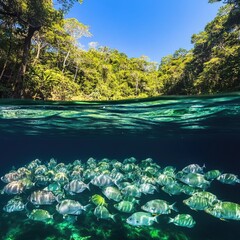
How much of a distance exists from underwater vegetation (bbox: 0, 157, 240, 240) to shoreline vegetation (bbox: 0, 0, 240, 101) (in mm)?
10783

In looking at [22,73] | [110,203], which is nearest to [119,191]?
[110,203]

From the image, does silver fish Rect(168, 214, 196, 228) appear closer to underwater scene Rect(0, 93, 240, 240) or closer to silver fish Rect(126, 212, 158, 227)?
underwater scene Rect(0, 93, 240, 240)

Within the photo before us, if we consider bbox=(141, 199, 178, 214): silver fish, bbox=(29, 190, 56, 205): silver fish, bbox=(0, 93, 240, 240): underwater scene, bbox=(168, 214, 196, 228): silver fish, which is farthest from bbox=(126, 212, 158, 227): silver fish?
bbox=(29, 190, 56, 205): silver fish

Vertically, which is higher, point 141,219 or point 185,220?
point 141,219

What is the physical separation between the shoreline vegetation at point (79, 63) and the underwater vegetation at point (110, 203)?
1078cm

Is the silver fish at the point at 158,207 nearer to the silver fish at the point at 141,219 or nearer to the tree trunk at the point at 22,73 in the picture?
the silver fish at the point at 141,219

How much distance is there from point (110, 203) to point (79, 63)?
1163 inches

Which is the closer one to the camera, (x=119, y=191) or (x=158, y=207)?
(x=158, y=207)

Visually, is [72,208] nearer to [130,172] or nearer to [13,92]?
[130,172]

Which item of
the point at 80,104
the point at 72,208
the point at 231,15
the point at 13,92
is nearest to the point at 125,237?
the point at 72,208

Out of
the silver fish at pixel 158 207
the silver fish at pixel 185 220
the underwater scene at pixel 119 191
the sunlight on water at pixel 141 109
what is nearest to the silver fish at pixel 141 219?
the underwater scene at pixel 119 191

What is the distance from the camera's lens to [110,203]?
14250 millimetres

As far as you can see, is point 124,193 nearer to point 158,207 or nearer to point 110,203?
point 158,207

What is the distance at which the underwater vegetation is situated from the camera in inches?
277
